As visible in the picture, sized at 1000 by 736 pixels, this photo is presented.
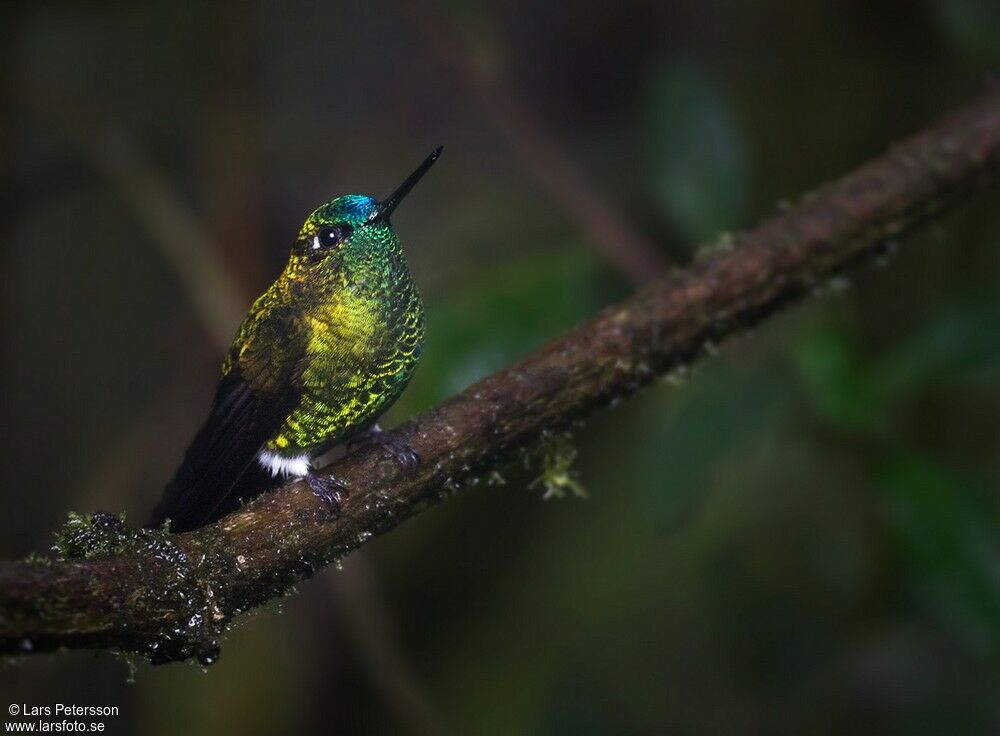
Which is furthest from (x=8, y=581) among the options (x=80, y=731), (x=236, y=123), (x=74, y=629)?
(x=236, y=123)

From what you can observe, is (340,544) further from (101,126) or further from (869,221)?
(101,126)

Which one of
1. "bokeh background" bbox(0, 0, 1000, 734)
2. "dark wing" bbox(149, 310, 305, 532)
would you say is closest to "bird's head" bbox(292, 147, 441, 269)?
"dark wing" bbox(149, 310, 305, 532)

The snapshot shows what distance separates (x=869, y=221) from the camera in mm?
2330

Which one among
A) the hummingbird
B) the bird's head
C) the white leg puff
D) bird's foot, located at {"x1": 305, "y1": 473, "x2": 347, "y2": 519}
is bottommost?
bird's foot, located at {"x1": 305, "y1": 473, "x2": 347, "y2": 519}

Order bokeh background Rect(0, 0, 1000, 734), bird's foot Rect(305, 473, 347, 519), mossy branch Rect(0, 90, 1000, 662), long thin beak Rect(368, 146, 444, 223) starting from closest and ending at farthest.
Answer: mossy branch Rect(0, 90, 1000, 662) → long thin beak Rect(368, 146, 444, 223) → bird's foot Rect(305, 473, 347, 519) → bokeh background Rect(0, 0, 1000, 734)

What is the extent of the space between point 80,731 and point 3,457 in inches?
83.6

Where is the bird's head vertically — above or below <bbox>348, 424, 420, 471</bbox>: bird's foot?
above

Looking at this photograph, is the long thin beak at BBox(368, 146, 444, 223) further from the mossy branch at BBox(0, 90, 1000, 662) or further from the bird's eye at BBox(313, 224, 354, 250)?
the mossy branch at BBox(0, 90, 1000, 662)

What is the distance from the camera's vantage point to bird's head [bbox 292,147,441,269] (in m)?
1.90

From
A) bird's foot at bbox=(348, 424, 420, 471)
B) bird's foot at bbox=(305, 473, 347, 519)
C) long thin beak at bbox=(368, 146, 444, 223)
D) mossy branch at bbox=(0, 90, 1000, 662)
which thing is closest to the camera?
mossy branch at bbox=(0, 90, 1000, 662)

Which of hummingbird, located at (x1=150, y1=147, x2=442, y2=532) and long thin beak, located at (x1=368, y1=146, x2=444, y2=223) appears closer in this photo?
long thin beak, located at (x1=368, y1=146, x2=444, y2=223)

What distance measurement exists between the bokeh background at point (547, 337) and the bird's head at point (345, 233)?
73 cm

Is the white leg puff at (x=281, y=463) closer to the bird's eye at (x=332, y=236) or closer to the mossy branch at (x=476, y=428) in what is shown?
the mossy branch at (x=476, y=428)

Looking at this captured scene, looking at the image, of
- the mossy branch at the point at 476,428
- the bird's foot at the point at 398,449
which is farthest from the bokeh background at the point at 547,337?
the bird's foot at the point at 398,449
